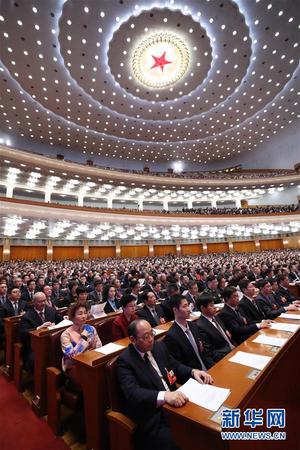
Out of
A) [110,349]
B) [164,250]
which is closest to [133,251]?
[164,250]

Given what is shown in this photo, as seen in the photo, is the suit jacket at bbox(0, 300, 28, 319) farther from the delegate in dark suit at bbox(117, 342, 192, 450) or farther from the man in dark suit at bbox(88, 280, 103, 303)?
the delegate in dark suit at bbox(117, 342, 192, 450)

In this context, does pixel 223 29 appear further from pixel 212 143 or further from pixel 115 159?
pixel 115 159

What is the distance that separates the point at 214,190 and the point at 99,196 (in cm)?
1300

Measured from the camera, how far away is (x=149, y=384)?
59.3 inches

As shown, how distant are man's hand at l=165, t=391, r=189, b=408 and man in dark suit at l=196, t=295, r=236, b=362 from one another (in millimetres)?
1101

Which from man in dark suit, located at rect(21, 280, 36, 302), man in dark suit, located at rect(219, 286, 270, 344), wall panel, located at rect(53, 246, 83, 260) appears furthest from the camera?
wall panel, located at rect(53, 246, 83, 260)

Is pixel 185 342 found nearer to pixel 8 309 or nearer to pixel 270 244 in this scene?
pixel 8 309

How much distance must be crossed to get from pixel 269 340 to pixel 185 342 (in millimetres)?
770

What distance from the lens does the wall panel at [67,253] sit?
1969cm

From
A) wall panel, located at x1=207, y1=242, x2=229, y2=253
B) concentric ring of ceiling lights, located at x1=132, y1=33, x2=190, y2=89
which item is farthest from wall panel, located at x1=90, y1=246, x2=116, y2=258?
concentric ring of ceiling lights, located at x1=132, y1=33, x2=190, y2=89

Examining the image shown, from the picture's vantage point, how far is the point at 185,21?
12.9 m

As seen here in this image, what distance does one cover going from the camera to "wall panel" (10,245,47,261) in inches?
706

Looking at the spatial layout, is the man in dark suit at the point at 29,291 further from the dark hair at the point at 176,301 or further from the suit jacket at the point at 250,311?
the suit jacket at the point at 250,311

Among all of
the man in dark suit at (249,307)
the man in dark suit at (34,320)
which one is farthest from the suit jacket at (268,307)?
the man in dark suit at (34,320)
